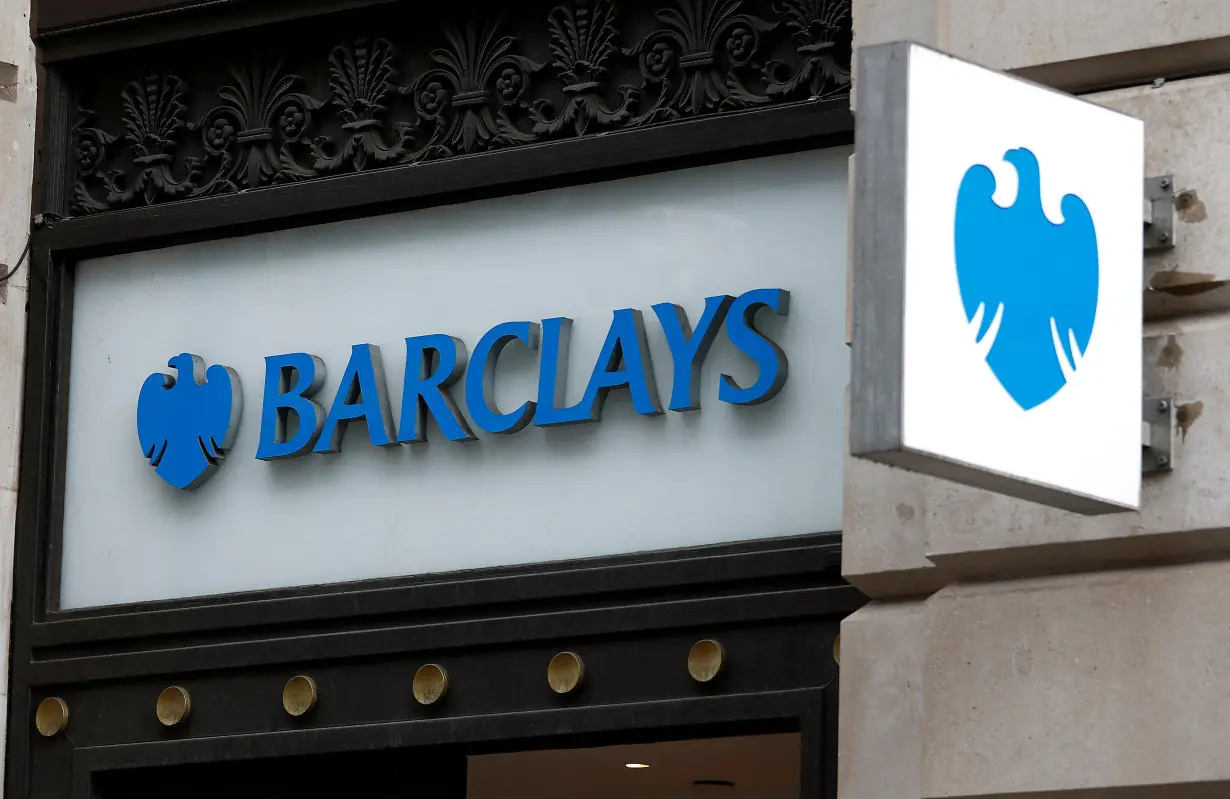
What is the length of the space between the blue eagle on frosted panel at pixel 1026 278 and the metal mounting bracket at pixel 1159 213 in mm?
383

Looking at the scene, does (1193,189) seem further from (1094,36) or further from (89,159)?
(89,159)

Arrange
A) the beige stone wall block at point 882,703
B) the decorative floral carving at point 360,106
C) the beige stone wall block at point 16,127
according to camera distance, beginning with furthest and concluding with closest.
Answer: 1. the beige stone wall block at point 16,127
2. the decorative floral carving at point 360,106
3. the beige stone wall block at point 882,703

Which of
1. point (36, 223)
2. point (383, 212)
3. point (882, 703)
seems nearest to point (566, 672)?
point (882, 703)

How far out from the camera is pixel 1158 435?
5789 millimetres

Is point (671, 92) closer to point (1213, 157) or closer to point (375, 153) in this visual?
point (375, 153)

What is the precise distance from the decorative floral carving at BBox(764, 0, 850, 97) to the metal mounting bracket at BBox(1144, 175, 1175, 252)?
1656 mm

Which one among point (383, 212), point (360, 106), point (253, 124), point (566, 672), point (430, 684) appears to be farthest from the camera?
point (253, 124)

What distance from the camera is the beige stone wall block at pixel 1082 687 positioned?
5656mm

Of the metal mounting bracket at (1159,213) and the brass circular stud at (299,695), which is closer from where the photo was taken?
the metal mounting bracket at (1159,213)

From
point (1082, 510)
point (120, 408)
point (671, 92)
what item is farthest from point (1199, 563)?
point (120, 408)

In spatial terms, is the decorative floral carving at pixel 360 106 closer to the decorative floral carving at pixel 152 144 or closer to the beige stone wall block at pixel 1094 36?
the decorative floral carving at pixel 152 144

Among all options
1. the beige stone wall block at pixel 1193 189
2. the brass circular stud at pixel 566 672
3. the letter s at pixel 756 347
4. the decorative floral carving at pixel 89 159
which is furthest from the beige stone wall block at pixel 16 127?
the beige stone wall block at pixel 1193 189

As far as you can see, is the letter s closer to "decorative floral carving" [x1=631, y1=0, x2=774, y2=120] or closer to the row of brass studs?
"decorative floral carving" [x1=631, y1=0, x2=774, y2=120]

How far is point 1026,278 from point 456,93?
10.7 feet
